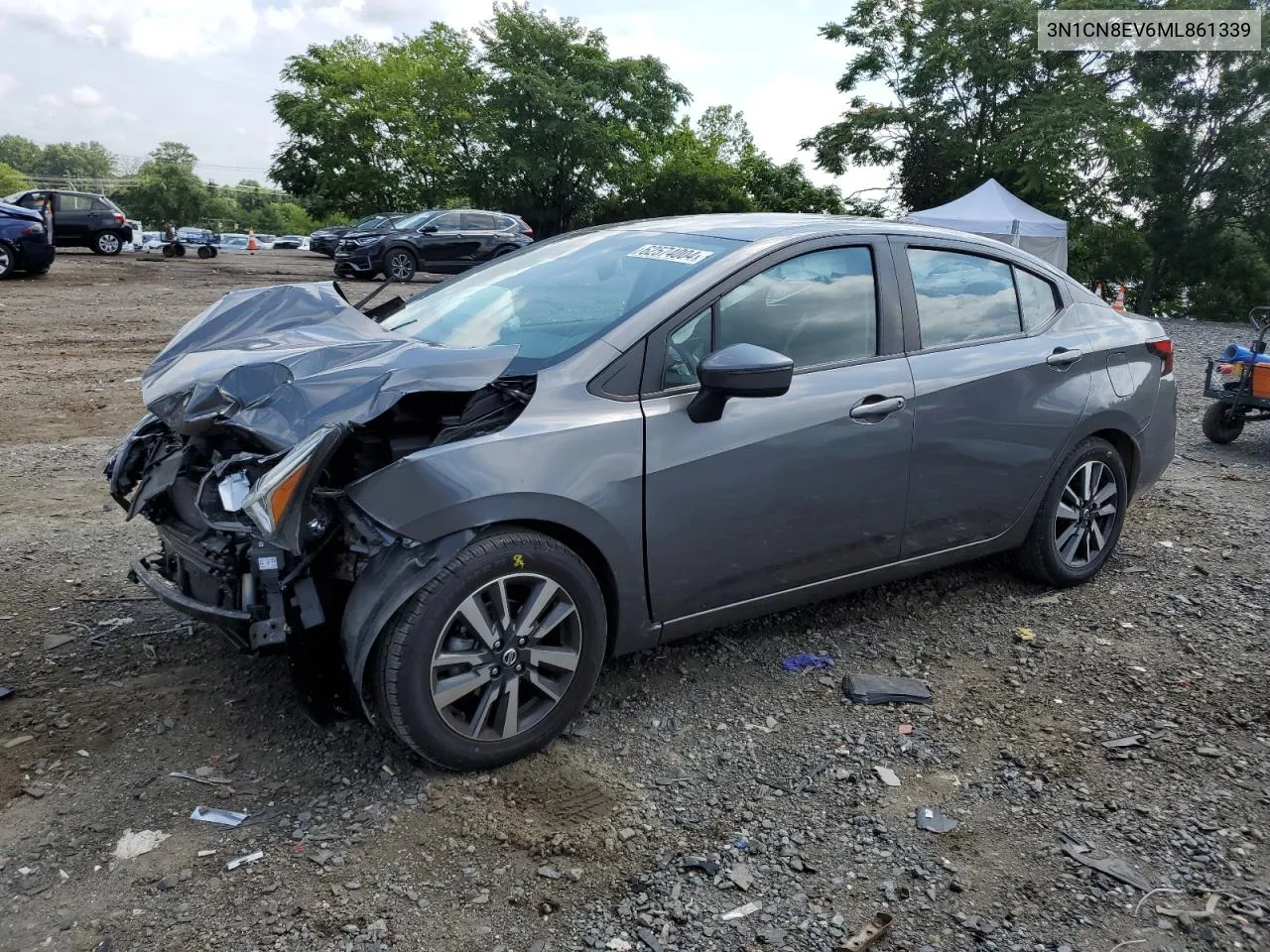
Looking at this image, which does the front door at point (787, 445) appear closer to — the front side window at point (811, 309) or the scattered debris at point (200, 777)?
the front side window at point (811, 309)

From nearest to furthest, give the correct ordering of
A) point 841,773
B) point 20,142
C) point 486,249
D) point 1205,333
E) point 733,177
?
point 841,773 < point 1205,333 < point 486,249 < point 733,177 < point 20,142

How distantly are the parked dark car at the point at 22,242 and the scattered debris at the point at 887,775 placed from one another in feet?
59.8

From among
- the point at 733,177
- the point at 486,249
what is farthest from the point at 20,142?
the point at 486,249

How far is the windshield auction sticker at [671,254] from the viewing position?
145 inches

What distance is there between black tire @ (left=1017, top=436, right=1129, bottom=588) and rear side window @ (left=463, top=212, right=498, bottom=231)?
66.6 ft

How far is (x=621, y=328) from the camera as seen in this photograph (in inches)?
133

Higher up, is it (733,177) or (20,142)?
(20,142)

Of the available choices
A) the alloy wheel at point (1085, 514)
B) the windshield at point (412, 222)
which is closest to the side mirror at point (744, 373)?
the alloy wheel at point (1085, 514)

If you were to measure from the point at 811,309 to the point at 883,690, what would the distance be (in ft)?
4.70

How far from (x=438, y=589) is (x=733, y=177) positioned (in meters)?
40.1

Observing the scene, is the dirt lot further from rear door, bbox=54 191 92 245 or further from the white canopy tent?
rear door, bbox=54 191 92 245

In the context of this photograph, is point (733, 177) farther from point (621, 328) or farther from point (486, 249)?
point (621, 328)

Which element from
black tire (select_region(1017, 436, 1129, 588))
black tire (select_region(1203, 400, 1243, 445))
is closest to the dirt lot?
black tire (select_region(1017, 436, 1129, 588))

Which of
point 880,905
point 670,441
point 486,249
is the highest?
point 486,249
